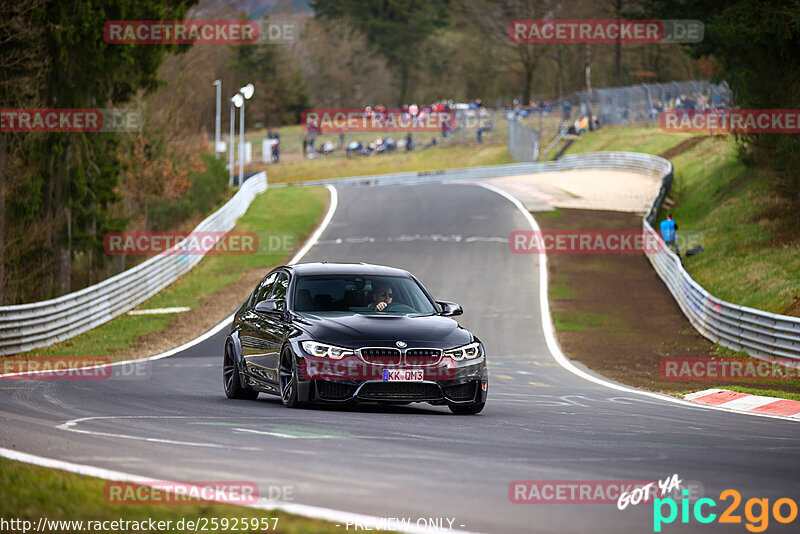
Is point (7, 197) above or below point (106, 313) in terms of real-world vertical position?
above

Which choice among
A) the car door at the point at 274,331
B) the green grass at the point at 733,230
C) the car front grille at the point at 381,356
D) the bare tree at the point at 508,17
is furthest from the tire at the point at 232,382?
the bare tree at the point at 508,17

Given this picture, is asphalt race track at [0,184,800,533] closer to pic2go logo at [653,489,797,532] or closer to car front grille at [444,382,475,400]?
pic2go logo at [653,489,797,532]

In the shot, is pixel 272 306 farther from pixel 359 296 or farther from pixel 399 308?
pixel 399 308

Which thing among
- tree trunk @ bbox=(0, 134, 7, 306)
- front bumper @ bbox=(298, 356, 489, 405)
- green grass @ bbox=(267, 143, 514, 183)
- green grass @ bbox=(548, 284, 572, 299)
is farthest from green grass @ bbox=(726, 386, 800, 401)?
green grass @ bbox=(267, 143, 514, 183)

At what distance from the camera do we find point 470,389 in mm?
12102

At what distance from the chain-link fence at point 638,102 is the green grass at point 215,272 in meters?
22.9

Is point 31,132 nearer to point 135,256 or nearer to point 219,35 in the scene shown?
point 135,256

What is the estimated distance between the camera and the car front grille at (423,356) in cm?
1163

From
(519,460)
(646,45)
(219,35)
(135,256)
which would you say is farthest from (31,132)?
(646,45)

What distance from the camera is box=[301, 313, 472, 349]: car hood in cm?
1168

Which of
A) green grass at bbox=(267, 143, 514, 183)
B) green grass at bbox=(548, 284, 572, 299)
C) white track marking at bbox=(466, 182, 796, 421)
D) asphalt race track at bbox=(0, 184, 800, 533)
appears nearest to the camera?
asphalt race track at bbox=(0, 184, 800, 533)

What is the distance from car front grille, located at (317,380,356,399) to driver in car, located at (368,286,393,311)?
1.37 m

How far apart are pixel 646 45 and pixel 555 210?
51.2 m

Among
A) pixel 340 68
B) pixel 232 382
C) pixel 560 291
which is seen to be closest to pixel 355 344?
pixel 232 382
